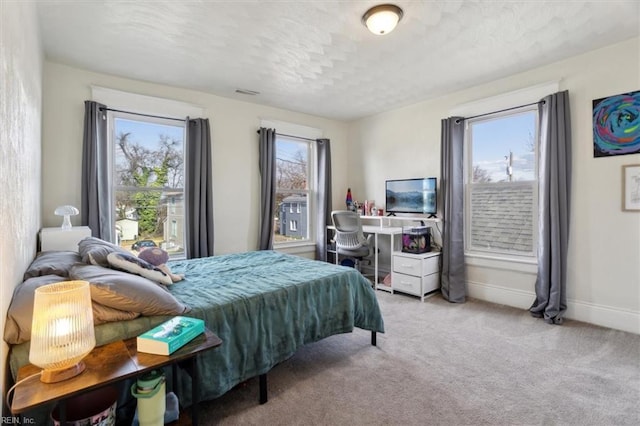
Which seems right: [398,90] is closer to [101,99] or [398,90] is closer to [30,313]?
[101,99]

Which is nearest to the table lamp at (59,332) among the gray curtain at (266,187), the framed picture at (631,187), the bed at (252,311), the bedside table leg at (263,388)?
the bed at (252,311)

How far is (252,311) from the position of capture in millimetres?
1826

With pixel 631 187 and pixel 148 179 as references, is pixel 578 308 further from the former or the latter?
pixel 148 179

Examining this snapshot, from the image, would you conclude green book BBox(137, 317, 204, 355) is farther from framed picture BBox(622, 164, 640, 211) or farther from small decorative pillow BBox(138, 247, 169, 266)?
framed picture BBox(622, 164, 640, 211)

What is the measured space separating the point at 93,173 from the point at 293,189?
2.48m

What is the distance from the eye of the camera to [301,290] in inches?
82.5

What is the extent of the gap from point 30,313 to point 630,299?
4105mm

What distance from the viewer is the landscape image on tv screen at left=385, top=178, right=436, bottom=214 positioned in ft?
13.0

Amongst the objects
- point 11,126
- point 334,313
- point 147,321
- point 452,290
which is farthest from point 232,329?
point 452,290

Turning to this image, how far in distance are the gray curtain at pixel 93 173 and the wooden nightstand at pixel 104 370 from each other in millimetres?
2124

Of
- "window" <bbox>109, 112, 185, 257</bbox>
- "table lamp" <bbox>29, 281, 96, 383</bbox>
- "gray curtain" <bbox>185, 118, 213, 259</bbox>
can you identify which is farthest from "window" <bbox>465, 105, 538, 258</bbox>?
"table lamp" <bbox>29, 281, 96, 383</bbox>

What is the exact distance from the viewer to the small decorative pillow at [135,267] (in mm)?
1779

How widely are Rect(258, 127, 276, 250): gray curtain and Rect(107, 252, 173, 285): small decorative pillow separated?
2104mm

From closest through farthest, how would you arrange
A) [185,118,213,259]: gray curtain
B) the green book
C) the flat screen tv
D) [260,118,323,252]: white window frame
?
the green book, [185,118,213,259]: gray curtain, the flat screen tv, [260,118,323,252]: white window frame
